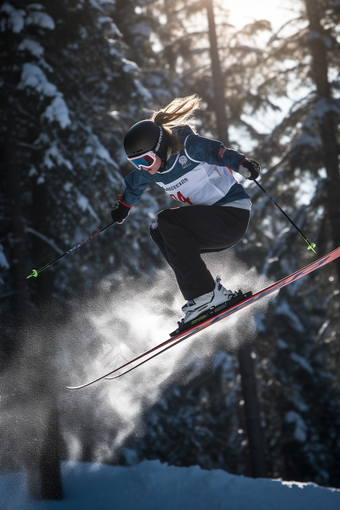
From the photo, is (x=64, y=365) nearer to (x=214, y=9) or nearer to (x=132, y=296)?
(x=132, y=296)

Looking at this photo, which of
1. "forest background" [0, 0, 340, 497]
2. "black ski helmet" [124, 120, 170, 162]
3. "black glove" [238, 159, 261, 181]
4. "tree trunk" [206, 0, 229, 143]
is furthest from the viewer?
"tree trunk" [206, 0, 229, 143]

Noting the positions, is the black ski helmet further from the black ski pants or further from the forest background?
the forest background

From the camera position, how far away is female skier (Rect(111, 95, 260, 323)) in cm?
404

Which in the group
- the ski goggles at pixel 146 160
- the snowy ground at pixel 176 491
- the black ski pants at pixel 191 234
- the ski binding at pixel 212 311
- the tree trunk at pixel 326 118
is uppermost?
the tree trunk at pixel 326 118

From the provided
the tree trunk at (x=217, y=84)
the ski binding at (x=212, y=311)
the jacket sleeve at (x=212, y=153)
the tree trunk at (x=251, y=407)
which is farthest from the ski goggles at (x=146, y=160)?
the tree trunk at (x=251, y=407)

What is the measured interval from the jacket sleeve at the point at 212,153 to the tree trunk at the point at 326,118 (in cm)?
660

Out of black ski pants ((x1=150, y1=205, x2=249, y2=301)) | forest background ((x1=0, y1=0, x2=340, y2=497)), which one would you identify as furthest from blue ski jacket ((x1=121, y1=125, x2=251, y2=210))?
forest background ((x1=0, y1=0, x2=340, y2=497))

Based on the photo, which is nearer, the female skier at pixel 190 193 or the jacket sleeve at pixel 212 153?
the jacket sleeve at pixel 212 153

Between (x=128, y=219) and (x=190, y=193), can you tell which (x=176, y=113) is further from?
(x=128, y=219)

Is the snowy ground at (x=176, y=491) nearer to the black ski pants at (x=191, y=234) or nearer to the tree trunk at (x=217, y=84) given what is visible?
the black ski pants at (x=191, y=234)

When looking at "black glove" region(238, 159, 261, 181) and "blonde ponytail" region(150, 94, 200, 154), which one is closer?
"black glove" region(238, 159, 261, 181)

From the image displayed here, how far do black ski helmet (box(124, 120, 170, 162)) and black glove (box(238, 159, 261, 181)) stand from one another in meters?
0.73

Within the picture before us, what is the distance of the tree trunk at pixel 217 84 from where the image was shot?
37.7ft

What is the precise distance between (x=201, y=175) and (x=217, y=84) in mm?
8293
